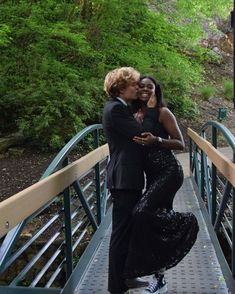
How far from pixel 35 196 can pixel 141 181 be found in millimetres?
893

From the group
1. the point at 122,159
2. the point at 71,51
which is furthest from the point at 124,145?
the point at 71,51

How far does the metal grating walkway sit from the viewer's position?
402 cm

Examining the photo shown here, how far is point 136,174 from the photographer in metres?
3.42

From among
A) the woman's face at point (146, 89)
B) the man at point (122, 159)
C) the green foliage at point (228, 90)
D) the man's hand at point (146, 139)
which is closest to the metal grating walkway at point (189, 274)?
the man at point (122, 159)

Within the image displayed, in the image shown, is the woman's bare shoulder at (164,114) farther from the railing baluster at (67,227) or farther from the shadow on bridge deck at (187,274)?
the shadow on bridge deck at (187,274)

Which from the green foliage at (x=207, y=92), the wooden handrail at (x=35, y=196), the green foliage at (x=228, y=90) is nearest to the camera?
the wooden handrail at (x=35, y=196)

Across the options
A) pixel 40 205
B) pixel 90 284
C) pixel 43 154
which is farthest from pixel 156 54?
Result: pixel 40 205

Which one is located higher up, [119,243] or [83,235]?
[119,243]

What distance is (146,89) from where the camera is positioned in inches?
135

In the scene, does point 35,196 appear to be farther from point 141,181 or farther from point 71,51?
point 71,51

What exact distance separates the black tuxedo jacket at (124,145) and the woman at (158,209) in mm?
68

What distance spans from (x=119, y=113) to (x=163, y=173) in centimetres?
52

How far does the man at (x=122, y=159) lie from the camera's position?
3.33 m

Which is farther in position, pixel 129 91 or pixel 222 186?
pixel 222 186
